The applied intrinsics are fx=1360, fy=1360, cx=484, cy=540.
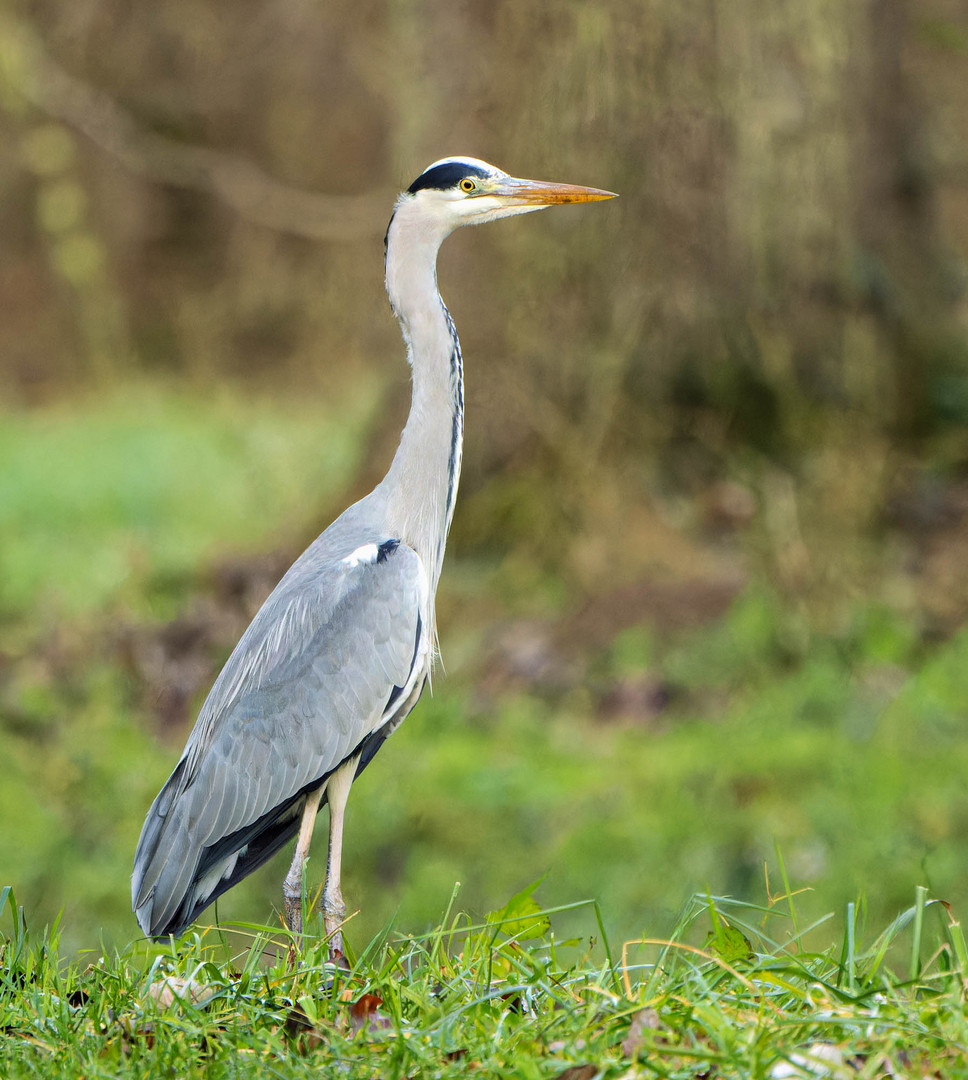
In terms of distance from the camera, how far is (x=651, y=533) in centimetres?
607

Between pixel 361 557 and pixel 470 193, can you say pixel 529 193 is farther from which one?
pixel 361 557

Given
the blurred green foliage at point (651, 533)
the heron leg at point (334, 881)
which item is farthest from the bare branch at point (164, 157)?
the heron leg at point (334, 881)

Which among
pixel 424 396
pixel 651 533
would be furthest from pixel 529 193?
pixel 651 533

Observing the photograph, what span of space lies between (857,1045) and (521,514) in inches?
160

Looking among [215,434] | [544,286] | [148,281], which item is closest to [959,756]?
[544,286]

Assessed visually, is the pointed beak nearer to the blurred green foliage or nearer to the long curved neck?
the long curved neck

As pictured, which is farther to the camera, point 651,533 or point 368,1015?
point 651,533

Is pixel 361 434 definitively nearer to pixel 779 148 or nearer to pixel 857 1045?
pixel 779 148

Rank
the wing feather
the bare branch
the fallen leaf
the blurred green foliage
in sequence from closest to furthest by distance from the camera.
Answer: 1. the fallen leaf
2. the wing feather
3. the blurred green foliage
4. the bare branch

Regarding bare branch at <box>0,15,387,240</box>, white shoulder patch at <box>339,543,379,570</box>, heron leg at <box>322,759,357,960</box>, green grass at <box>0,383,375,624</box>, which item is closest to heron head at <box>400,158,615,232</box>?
white shoulder patch at <box>339,543,379,570</box>

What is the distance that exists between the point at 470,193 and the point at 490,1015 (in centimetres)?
215

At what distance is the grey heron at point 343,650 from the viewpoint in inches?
139

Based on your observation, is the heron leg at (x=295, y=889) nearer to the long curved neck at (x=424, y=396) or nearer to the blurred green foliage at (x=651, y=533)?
the long curved neck at (x=424, y=396)

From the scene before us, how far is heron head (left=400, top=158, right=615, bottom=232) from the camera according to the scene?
3.64 meters
